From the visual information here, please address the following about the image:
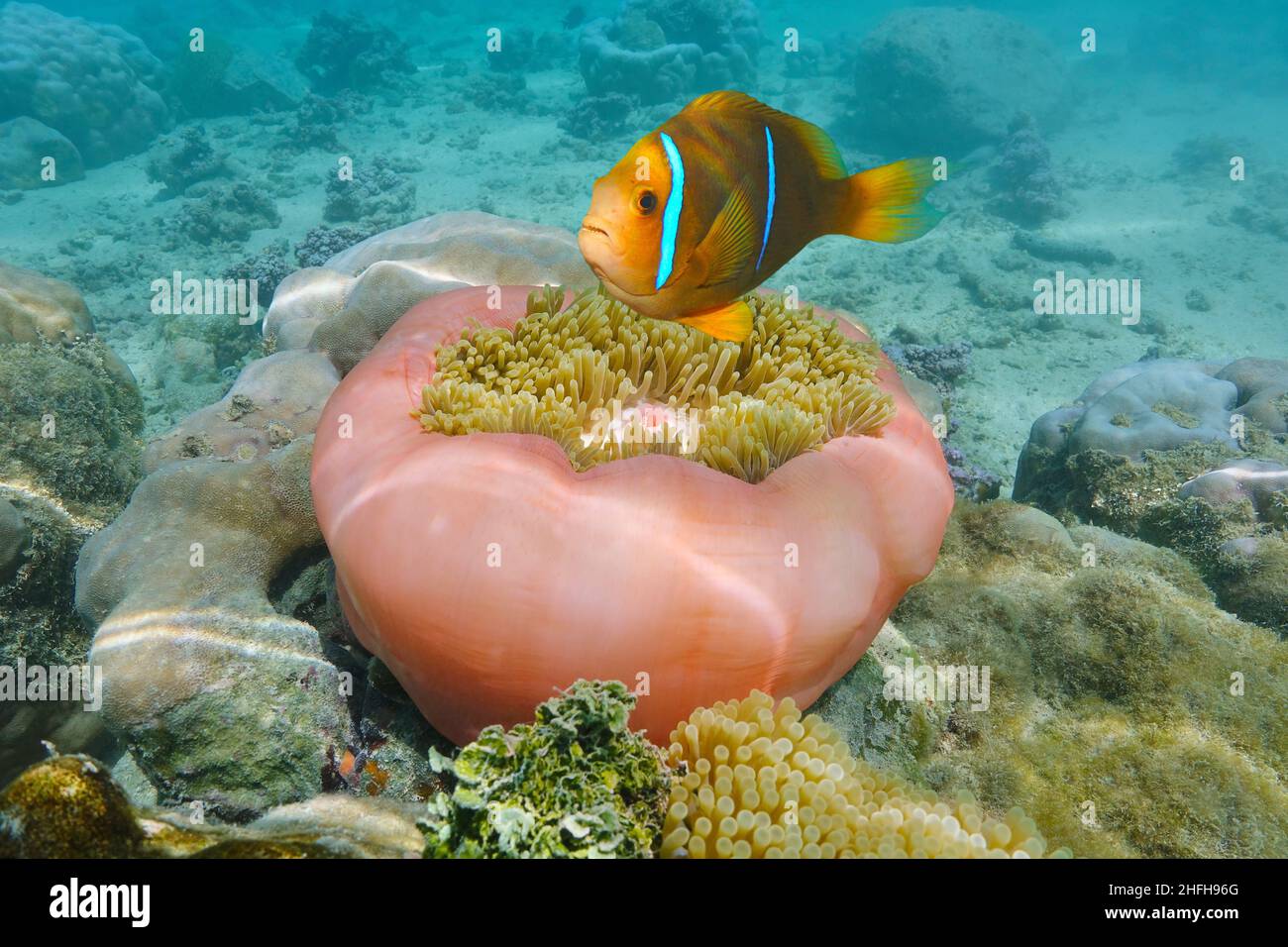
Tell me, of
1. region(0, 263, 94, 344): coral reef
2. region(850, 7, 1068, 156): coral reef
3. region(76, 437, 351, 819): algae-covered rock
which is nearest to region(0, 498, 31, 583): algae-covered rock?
region(76, 437, 351, 819): algae-covered rock

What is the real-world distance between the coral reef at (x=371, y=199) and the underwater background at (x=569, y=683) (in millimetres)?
63

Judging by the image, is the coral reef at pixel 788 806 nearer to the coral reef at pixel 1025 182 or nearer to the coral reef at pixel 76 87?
the coral reef at pixel 1025 182

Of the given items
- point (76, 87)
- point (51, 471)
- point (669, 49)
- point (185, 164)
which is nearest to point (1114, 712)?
point (51, 471)

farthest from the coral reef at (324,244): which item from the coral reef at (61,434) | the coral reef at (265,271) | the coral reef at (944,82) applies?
the coral reef at (944,82)

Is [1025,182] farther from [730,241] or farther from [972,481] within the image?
[730,241]

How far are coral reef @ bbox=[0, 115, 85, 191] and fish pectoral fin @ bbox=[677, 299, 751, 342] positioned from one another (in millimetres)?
15484

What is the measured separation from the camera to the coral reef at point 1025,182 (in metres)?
12.2

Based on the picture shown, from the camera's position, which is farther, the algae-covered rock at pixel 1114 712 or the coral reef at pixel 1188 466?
the coral reef at pixel 1188 466

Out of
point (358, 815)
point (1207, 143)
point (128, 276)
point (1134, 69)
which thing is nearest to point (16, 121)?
point (128, 276)

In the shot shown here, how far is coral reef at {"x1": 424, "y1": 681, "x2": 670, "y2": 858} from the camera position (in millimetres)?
1472

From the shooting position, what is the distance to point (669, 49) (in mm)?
16344

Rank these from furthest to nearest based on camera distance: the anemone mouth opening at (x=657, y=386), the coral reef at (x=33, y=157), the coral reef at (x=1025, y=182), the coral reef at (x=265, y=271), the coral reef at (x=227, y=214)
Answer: the coral reef at (x=33, y=157)
the coral reef at (x=1025, y=182)
the coral reef at (x=227, y=214)
the coral reef at (x=265, y=271)
the anemone mouth opening at (x=657, y=386)

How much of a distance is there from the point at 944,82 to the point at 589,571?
697 inches

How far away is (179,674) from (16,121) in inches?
659
